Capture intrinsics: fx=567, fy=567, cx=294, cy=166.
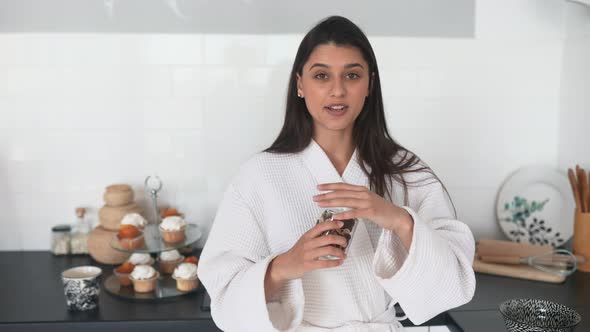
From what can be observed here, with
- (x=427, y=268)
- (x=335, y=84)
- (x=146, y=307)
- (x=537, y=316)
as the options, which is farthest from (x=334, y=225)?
(x=146, y=307)

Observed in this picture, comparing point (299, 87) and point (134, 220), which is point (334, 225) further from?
point (134, 220)

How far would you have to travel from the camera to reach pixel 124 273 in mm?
1588

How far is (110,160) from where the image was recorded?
1846 millimetres

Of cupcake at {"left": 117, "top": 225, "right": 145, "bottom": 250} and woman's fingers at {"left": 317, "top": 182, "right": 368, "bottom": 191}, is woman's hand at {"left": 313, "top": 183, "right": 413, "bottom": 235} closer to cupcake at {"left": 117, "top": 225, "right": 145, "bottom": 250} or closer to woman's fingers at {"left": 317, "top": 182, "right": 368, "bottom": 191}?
woman's fingers at {"left": 317, "top": 182, "right": 368, "bottom": 191}

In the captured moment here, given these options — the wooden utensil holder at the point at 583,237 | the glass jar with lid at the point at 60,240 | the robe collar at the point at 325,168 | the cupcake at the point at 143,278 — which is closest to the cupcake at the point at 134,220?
the cupcake at the point at 143,278

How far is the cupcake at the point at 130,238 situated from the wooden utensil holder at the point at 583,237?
4.19 ft

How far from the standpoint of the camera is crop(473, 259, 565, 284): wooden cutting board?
162cm

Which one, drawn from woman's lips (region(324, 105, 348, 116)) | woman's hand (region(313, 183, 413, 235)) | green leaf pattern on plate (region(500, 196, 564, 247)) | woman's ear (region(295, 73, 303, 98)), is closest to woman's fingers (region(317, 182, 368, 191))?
woman's hand (region(313, 183, 413, 235))

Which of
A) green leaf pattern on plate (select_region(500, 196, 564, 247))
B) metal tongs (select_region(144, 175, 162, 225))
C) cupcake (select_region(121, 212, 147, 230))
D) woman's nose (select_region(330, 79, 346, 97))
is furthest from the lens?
green leaf pattern on plate (select_region(500, 196, 564, 247))

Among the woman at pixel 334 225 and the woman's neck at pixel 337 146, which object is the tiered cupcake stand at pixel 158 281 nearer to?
the woman at pixel 334 225

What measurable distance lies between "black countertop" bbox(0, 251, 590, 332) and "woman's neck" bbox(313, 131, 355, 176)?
0.51m

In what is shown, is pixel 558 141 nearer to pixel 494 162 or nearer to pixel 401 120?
pixel 494 162

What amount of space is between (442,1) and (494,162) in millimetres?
568

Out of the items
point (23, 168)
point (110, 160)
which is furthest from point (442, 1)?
point (23, 168)
